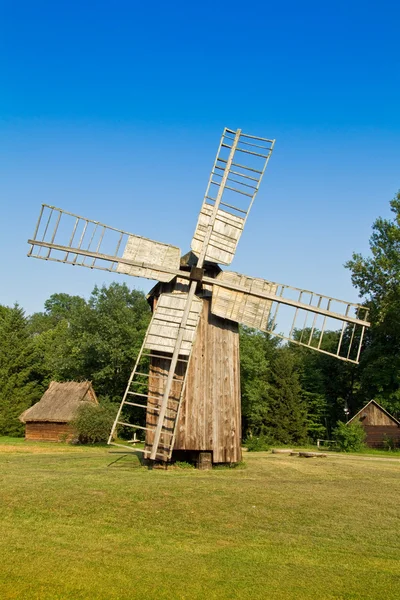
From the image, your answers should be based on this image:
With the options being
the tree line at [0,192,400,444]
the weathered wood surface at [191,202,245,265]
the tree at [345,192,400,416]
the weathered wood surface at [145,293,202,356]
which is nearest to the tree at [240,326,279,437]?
the tree line at [0,192,400,444]

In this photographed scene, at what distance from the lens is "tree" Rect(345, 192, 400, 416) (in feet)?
129

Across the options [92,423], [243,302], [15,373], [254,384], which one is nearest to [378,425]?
[254,384]

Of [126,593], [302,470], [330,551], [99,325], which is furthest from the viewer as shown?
[99,325]

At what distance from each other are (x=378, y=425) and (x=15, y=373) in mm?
33220

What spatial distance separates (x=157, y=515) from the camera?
10.3 metres

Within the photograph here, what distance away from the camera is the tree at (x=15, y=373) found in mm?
49031

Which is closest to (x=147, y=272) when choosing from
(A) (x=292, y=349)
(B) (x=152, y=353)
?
(B) (x=152, y=353)

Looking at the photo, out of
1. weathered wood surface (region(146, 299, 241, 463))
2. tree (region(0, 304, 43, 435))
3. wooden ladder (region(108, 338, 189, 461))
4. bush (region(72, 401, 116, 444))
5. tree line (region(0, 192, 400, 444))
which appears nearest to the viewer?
wooden ladder (region(108, 338, 189, 461))

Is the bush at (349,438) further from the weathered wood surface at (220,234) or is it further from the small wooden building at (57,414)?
the weathered wood surface at (220,234)

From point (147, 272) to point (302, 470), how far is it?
26.9 feet

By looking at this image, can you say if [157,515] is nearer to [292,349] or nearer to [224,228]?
[224,228]

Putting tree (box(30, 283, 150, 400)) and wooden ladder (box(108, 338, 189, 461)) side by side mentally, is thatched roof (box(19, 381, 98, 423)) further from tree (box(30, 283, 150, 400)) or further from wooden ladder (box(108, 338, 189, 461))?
wooden ladder (box(108, 338, 189, 461))

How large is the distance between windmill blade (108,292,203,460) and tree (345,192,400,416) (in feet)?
80.6

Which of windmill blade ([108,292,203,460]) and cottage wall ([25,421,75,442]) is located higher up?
windmill blade ([108,292,203,460])
